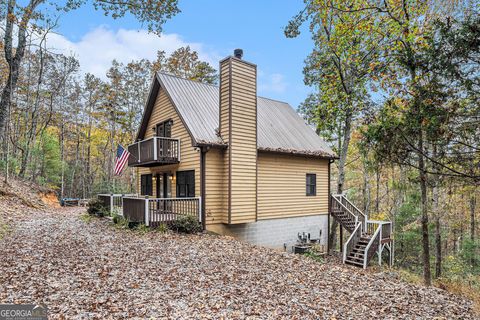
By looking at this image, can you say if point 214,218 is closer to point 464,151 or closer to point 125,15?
point 125,15

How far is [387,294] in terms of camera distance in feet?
20.2

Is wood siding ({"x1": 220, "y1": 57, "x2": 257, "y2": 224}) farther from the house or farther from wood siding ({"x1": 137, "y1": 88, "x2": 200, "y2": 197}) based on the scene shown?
wood siding ({"x1": 137, "y1": 88, "x2": 200, "y2": 197})

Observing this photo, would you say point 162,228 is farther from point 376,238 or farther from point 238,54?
point 376,238

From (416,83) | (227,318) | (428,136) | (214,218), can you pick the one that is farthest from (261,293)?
(214,218)

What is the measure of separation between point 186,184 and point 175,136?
93.8 inches

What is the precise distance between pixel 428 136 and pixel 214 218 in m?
8.42

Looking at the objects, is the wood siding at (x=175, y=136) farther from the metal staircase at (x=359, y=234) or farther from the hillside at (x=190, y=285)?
the metal staircase at (x=359, y=234)

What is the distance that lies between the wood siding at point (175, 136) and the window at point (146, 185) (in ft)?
1.21

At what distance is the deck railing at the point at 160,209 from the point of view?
11.1 metres

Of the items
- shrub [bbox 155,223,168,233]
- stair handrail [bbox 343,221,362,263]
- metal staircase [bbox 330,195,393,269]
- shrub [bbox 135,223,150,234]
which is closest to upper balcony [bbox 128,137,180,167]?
shrub [bbox 135,223,150,234]

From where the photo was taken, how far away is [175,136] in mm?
13648

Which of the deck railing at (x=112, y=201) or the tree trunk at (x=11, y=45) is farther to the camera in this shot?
the deck railing at (x=112, y=201)

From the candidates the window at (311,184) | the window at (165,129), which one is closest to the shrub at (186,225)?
the window at (165,129)

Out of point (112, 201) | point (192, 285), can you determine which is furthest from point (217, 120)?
point (192, 285)
